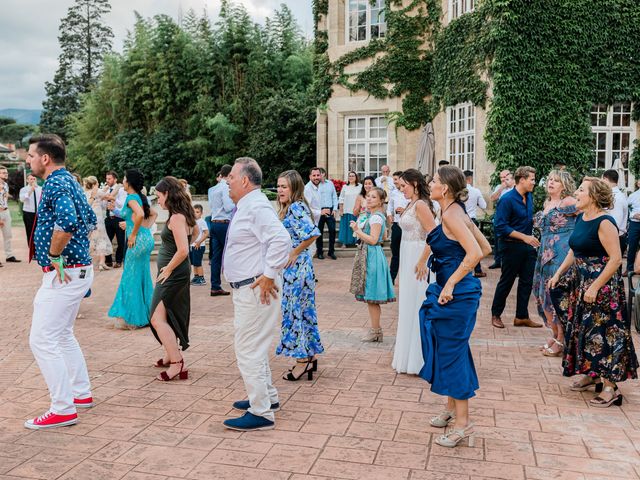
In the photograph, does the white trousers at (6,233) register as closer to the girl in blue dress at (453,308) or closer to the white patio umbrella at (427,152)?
the white patio umbrella at (427,152)

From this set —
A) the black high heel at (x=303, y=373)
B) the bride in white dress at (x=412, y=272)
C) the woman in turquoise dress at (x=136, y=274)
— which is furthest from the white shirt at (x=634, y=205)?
the woman in turquoise dress at (x=136, y=274)

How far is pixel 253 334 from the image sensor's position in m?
4.20

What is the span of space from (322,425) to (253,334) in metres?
0.85

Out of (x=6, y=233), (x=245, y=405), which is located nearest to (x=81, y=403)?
(x=245, y=405)

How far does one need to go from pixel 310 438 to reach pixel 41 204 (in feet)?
8.04

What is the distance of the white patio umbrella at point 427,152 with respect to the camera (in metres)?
17.0

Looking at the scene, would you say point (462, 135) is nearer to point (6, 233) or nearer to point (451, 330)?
point (6, 233)

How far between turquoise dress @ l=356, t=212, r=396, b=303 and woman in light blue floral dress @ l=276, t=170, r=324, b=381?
1.17m

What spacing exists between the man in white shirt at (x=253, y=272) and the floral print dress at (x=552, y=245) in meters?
3.36

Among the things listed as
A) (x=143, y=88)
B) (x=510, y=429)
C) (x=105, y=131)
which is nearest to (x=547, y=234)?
(x=510, y=429)

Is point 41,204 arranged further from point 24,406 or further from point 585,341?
point 585,341

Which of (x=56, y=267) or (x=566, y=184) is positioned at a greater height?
(x=566, y=184)

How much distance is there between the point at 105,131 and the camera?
2964cm

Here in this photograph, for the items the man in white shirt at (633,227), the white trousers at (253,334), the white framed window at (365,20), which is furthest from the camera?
the white framed window at (365,20)
